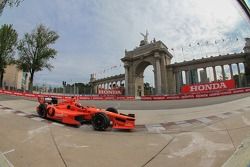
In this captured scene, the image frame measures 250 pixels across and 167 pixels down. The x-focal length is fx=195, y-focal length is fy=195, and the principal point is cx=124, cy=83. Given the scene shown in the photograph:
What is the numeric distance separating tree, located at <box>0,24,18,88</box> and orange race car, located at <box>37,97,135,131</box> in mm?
918

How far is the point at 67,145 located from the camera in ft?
4.23

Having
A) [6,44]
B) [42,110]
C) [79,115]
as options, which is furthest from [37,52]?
[79,115]

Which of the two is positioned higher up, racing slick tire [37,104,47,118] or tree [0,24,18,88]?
tree [0,24,18,88]

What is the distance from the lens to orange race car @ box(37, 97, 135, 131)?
2180mm

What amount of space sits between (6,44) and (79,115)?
163 centimetres

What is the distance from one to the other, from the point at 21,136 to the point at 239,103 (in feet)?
5.22

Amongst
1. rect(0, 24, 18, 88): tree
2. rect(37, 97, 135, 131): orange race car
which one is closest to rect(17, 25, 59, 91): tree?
rect(0, 24, 18, 88): tree

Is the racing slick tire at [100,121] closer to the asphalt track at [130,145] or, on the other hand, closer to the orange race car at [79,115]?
the orange race car at [79,115]

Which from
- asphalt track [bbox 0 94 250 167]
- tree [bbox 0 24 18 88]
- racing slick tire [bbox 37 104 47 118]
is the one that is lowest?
asphalt track [bbox 0 94 250 167]

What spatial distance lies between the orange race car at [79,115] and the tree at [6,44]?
0.92 m

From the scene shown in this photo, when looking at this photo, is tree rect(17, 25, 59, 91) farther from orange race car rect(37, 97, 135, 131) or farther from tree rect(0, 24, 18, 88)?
orange race car rect(37, 97, 135, 131)

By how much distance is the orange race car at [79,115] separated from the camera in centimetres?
218

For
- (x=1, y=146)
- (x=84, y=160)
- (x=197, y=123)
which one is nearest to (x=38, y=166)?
(x=84, y=160)

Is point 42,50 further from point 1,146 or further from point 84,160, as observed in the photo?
point 84,160
